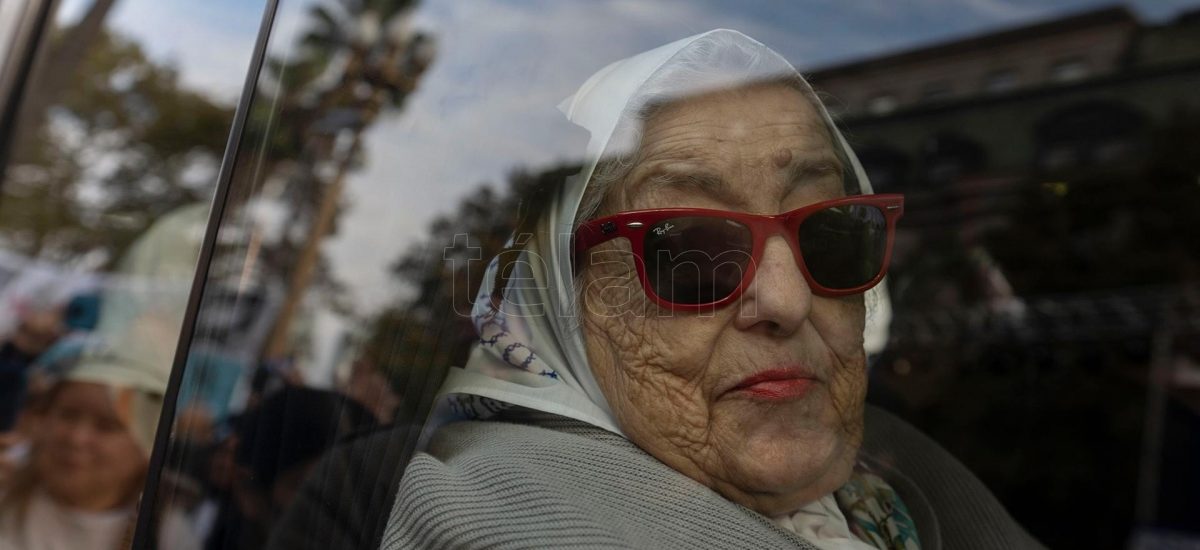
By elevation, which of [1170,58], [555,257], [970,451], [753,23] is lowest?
[970,451]

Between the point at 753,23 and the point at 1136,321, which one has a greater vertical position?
the point at 753,23

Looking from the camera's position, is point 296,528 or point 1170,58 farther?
point 1170,58

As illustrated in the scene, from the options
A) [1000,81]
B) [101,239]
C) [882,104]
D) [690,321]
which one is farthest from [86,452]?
[1000,81]

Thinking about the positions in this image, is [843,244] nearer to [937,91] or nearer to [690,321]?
[690,321]

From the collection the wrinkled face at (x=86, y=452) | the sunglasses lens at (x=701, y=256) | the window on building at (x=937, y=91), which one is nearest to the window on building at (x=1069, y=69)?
the window on building at (x=937, y=91)

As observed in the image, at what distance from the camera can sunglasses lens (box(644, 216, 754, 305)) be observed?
46.1 inches

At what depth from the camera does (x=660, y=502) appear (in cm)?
112

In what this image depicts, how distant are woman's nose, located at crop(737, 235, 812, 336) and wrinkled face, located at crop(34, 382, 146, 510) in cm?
140

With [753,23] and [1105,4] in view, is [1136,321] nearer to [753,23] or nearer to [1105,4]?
[1105,4]

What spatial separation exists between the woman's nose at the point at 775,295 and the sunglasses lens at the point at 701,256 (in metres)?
0.03

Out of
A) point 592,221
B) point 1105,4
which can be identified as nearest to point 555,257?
point 592,221

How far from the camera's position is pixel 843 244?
1.25 metres

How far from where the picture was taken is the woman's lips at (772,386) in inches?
46.8

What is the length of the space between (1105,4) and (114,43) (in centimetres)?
261
